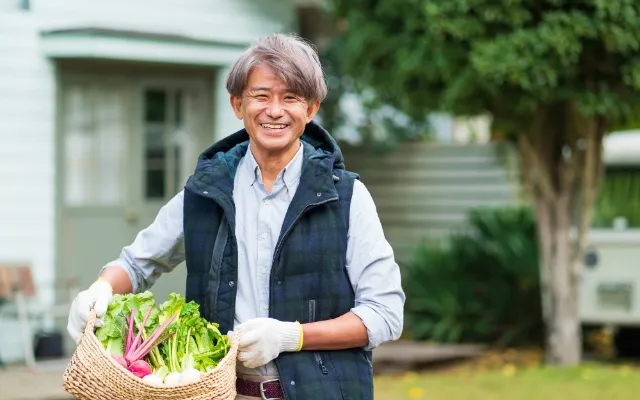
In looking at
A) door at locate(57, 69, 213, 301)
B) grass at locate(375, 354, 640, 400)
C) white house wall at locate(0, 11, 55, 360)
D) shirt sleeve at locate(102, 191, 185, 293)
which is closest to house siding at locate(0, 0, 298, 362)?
white house wall at locate(0, 11, 55, 360)

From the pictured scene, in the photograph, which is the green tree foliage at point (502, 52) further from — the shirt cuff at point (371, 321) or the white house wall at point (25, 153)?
the shirt cuff at point (371, 321)

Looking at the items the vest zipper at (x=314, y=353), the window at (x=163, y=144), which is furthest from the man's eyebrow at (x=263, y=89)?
the window at (x=163, y=144)

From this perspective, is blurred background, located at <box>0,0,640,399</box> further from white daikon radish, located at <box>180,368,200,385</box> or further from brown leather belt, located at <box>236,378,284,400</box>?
white daikon radish, located at <box>180,368,200,385</box>

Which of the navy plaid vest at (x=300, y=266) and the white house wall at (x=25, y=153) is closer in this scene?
the navy plaid vest at (x=300, y=266)

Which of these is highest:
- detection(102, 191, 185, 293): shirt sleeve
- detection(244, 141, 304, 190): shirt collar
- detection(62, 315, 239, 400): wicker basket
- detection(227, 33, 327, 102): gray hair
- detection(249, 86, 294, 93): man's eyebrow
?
detection(227, 33, 327, 102): gray hair

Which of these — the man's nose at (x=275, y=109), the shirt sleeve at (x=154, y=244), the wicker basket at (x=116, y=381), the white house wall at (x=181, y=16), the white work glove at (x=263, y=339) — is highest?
the white house wall at (x=181, y=16)

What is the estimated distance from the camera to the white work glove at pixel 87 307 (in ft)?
10.6

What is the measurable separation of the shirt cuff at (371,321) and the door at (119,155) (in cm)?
803

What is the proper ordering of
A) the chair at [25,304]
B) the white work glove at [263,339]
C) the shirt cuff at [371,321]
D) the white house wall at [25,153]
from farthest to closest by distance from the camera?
the white house wall at [25,153], the chair at [25,304], the shirt cuff at [371,321], the white work glove at [263,339]

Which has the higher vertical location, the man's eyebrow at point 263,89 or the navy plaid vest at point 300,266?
the man's eyebrow at point 263,89

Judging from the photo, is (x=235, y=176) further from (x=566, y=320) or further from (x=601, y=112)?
(x=566, y=320)

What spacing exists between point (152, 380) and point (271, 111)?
755 mm

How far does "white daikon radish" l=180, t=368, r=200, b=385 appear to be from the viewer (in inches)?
120

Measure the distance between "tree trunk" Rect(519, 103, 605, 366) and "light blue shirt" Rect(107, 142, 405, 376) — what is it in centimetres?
751
